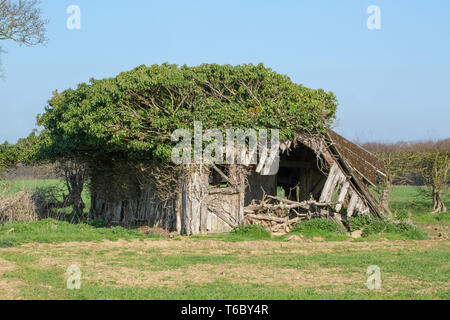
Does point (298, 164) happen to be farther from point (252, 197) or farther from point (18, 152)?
point (18, 152)

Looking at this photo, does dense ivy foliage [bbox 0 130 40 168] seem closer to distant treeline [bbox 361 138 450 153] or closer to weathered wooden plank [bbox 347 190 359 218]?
weathered wooden plank [bbox 347 190 359 218]

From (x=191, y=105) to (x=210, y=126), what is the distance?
855 millimetres

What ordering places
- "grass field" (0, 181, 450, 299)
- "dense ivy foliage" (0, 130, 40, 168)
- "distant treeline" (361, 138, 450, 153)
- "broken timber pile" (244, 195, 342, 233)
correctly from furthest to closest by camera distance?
"distant treeline" (361, 138, 450, 153) → "dense ivy foliage" (0, 130, 40, 168) → "broken timber pile" (244, 195, 342, 233) → "grass field" (0, 181, 450, 299)

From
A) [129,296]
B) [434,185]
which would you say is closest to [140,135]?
[129,296]

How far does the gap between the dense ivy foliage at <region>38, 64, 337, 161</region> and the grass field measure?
3.04 m

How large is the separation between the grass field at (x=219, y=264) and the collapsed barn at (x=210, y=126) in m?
1.17

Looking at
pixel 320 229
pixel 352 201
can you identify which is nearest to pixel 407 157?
pixel 352 201

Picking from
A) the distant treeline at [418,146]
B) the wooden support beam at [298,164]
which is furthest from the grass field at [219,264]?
the distant treeline at [418,146]

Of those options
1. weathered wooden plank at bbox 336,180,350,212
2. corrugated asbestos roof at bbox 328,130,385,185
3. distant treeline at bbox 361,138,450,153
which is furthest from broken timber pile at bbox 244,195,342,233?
distant treeline at bbox 361,138,450,153

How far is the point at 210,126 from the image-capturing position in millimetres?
17000

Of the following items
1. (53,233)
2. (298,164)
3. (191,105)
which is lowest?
(53,233)

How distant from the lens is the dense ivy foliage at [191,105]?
55.5 ft

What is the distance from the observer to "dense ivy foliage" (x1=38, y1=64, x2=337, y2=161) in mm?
16906
